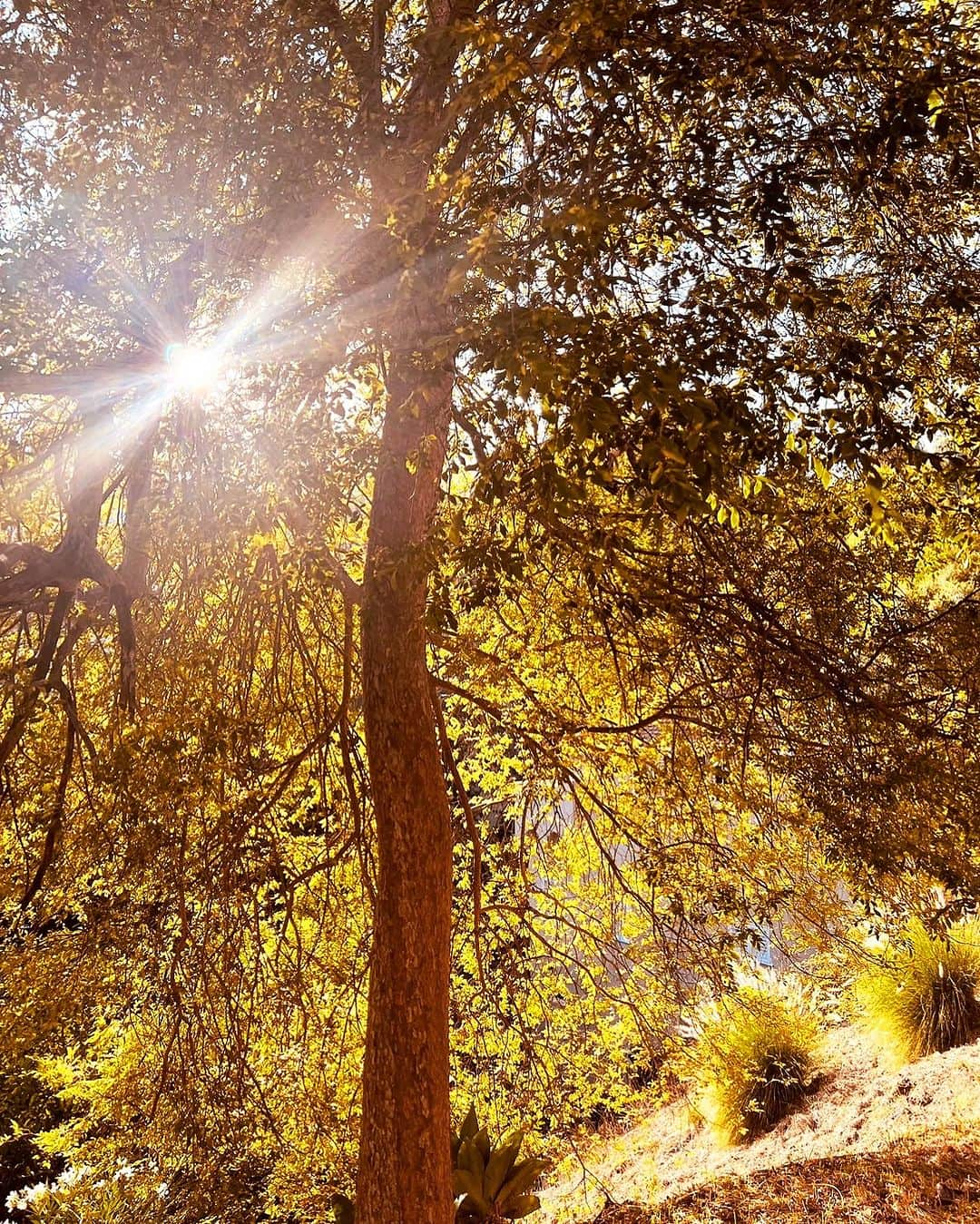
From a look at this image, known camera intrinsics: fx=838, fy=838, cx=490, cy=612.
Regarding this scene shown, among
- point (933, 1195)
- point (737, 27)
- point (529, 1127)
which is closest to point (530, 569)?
point (737, 27)

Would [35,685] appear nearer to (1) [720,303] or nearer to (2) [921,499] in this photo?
(1) [720,303]

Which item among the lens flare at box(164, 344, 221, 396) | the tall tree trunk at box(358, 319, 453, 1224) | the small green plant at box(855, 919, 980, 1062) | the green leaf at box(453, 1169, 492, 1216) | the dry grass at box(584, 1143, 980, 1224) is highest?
the lens flare at box(164, 344, 221, 396)

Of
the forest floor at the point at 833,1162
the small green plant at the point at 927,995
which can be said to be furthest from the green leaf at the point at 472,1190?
the small green plant at the point at 927,995

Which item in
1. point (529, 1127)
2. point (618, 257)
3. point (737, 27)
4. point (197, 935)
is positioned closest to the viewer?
point (618, 257)

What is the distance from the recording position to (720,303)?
10.6 feet

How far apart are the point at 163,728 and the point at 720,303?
311 centimetres

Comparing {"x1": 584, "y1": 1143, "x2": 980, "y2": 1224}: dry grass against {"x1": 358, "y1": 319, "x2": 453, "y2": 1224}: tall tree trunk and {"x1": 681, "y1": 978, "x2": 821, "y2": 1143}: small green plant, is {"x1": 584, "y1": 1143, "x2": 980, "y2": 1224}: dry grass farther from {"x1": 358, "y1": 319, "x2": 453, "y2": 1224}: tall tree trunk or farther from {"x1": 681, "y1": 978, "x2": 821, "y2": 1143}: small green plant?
{"x1": 358, "y1": 319, "x2": 453, "y2": 1224}: tall tree trunk

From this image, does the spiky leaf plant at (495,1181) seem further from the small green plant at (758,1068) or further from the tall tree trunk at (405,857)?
the tall tree trunk at (405,857)

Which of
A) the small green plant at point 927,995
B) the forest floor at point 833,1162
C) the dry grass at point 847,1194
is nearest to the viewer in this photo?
the dry grass at point 847,1194

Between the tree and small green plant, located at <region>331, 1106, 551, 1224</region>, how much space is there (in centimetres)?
339

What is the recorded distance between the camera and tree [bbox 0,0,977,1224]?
264 centimetres

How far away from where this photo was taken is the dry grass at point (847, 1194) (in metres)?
4.79

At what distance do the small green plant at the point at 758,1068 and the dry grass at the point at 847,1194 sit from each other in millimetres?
1755

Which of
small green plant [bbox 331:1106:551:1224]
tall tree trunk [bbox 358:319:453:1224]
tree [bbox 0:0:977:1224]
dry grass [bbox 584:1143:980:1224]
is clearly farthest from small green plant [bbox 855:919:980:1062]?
tree [bbox 0:0:977:1224]
